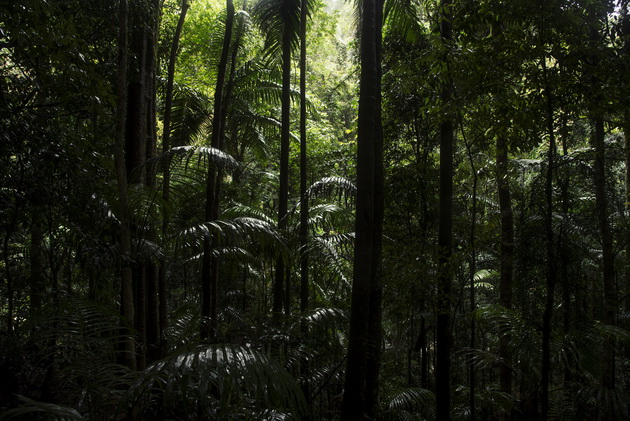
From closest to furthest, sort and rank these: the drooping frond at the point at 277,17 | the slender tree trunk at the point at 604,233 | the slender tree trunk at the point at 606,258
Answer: the slender tree trunk at the point at 604,233 < the slender tree trunk at the point at 606,258 < the drooping frond at the point at 277,17

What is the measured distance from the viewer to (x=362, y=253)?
14.9 feet

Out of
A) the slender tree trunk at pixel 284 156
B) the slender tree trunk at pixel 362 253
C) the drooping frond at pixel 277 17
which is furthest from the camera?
the drooping frond at pixel 277 17

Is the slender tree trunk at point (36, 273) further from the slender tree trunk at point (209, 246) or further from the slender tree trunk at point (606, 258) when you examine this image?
the slender tree trunk at point (606, 258)

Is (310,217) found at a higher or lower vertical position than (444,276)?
higher

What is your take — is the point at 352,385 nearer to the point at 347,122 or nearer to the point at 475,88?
the point at 475,88

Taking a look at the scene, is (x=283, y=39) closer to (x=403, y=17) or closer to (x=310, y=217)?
(x=403, y=17)

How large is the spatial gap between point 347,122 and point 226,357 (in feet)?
59.9

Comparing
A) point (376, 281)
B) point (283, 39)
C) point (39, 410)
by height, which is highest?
point (283, 39)

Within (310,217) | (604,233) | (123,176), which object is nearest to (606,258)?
(604,233)

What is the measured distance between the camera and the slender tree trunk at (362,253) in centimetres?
446

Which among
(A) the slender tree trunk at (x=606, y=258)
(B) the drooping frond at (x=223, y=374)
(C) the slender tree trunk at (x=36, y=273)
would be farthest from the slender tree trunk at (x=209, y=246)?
(A) the slender tree trunk at (x=606, y=258)

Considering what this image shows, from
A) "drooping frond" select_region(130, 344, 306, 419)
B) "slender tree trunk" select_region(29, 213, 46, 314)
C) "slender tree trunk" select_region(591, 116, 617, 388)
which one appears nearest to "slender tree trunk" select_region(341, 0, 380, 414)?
"drooping frond" select_region(130, 344, 306, 419)

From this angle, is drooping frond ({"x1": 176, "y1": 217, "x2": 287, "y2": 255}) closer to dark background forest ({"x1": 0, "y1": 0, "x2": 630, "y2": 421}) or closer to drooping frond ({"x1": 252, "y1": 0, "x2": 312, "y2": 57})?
dark background forest ({"x1": 0, "y1": 0, "x2": 630, "y2": 421})

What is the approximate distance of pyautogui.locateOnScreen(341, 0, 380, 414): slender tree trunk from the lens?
14.6 ft
